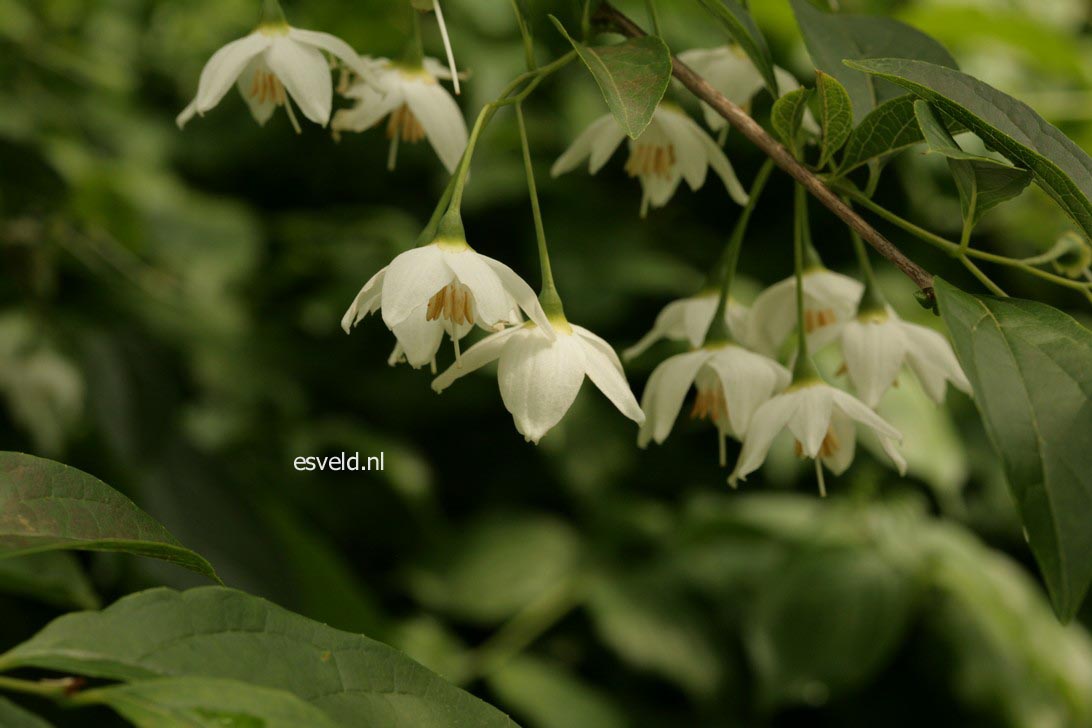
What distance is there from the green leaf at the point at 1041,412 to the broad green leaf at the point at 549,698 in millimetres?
1162

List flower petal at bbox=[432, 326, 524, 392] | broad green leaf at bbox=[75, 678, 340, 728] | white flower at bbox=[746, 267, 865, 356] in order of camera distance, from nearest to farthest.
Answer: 1. broad green leaf at bbox=[75, 678, 340, 728]
2. flower petal at bbox=[432, 326, 524, 392]
3. white flower at bbox=[746, 267, 865, 356]

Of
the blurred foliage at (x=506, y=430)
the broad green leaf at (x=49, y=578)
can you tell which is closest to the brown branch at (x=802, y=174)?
the broad green leaf at (x=49, y=578)

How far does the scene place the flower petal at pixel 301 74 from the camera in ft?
2.40

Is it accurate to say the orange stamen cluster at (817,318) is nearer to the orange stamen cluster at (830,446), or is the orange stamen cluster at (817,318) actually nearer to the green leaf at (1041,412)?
the orange stamen cluster at (830,446)

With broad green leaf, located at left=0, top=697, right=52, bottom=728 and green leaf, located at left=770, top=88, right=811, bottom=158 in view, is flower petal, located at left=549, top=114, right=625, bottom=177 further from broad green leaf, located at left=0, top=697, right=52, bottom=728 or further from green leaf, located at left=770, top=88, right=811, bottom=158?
broad green leaf, located at left=0, top=697, right=52, bottom=728

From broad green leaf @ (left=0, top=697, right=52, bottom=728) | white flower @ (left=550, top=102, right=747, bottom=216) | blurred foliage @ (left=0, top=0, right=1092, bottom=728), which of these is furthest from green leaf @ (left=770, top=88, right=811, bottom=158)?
blurred foliage @ (left=0, top=0, right=1092, bottom=728)

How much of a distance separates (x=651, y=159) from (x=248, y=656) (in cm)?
53

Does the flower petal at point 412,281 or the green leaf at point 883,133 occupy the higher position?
the green leaf at point 883,133

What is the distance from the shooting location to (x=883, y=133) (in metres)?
0.62

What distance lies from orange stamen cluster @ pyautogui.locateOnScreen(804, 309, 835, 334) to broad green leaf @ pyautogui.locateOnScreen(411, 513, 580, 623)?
0.90 m

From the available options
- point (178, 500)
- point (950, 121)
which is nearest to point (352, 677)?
point (950, 121)

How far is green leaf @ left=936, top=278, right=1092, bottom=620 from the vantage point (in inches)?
A: 18.5

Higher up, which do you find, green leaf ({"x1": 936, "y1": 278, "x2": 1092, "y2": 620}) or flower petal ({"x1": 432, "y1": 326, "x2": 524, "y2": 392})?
green leaf ({"x1": 936, "y1": 278, "x2": 1092, "y2": 620})

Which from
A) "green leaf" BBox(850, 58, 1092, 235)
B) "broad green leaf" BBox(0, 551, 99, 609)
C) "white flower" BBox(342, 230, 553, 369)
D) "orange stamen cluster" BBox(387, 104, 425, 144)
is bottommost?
"broad green leaf" BBox(0, 551, 99, 609)
